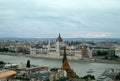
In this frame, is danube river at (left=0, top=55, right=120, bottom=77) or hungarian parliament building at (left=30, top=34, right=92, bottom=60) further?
hungarian parliament building at (left=30, top=34, right=92, bottom=60)

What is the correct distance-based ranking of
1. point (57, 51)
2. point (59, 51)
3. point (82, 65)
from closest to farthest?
point (82, 65) < point (59, 51) < point (57, 51)

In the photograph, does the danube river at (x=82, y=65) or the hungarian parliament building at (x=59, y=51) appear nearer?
the danube river at (x=82, y=65)

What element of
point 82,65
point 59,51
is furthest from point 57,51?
point 82,65

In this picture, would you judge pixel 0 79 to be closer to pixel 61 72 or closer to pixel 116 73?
pixel 61 72

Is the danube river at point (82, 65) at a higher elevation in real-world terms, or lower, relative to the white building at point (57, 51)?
lower

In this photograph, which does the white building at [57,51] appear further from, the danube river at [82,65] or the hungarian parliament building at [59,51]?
the danube river at [82,65]

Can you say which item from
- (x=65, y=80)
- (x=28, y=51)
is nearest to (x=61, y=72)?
(x=65, y=80)

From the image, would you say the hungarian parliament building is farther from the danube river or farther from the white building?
the danube river

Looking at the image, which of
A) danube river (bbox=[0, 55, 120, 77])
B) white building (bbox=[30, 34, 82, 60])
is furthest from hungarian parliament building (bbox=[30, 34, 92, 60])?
danube river (bbox=[0, 55, 120, 77])

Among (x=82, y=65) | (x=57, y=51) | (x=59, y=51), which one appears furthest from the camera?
(x=57, y=51)

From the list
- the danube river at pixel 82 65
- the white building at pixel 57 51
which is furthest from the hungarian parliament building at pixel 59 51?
the danube river at pixel 82 65

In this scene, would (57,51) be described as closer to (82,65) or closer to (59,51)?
(59,51)
